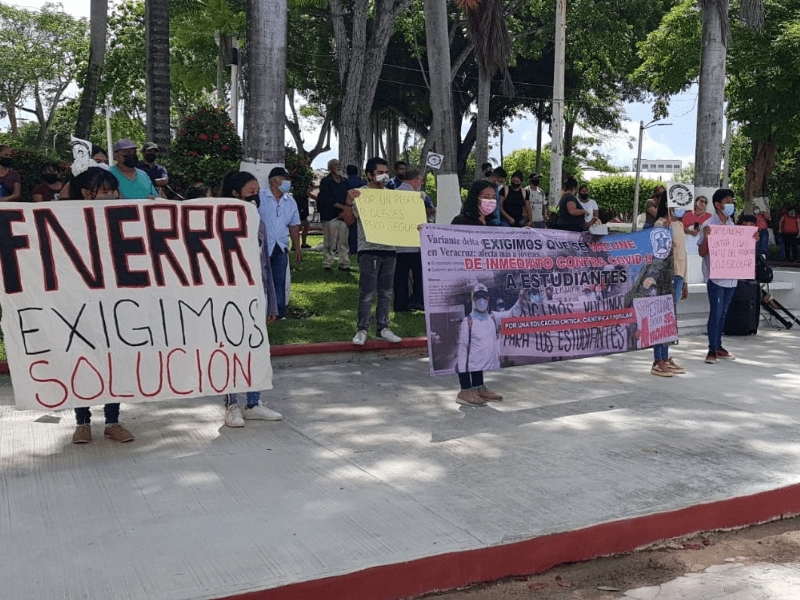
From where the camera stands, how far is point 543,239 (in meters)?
7.66

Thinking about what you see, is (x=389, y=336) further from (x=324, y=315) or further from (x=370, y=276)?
(x=324, y=315)

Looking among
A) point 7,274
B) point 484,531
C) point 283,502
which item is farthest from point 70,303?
point 484,531

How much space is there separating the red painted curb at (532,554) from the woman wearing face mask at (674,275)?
3.39 metres

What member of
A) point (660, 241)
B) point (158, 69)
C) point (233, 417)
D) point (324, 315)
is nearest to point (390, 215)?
point (324, 315)

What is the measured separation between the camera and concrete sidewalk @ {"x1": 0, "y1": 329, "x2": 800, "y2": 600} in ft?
13.5

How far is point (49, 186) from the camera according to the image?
12375 millimetres

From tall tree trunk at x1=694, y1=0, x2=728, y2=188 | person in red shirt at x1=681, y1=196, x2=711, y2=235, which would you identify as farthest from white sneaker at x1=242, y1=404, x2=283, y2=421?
tall tree trunk at x1=694, y1=0, x2=728, y2=188

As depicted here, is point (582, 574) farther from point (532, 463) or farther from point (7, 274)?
point (7, 274)

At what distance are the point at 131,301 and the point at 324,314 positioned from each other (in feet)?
15.9

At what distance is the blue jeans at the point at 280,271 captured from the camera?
367 inches

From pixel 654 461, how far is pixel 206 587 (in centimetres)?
322

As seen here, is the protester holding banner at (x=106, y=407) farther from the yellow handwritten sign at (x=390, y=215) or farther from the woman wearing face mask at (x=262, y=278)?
the yellow handwritten sign at (x=390, y=215)

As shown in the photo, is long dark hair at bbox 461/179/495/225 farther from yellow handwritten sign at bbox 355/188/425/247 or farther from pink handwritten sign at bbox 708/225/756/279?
pink handwritten sign at bbox 708/225/756/279

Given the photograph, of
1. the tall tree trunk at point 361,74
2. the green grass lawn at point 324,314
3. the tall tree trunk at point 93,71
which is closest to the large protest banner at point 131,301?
the green grass lawn at point 324,314
